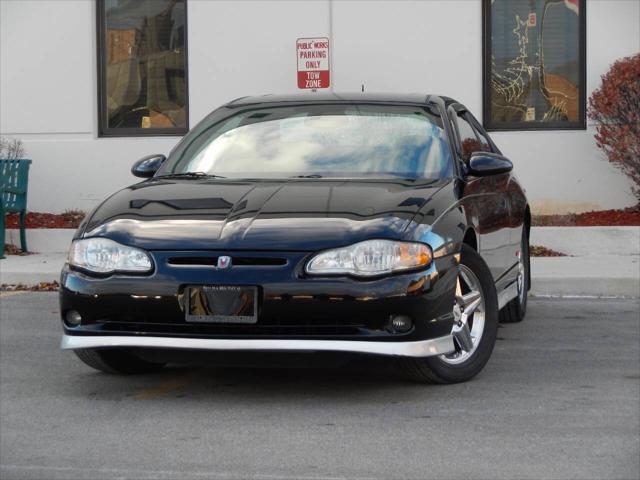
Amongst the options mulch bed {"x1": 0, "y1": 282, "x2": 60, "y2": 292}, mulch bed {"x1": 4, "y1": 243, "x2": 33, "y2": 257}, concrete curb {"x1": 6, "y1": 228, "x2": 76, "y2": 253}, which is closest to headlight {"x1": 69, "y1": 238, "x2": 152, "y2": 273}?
mulch bed {"x1": 0, "y1": 282, "x2": 60, "y2": 292}

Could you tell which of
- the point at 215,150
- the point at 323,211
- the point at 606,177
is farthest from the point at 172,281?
the point at 606,177

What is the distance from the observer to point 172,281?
21.0 feet

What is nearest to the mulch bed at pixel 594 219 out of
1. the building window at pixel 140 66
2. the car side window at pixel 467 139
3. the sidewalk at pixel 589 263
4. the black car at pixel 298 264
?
the sidewalk at pixel 589 263

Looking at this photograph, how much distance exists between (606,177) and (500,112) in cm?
145

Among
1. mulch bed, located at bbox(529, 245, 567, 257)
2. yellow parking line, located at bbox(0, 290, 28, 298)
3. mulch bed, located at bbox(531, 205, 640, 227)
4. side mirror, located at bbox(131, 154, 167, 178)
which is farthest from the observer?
mulch bed, located at bbox(531, 205, 640, 227)

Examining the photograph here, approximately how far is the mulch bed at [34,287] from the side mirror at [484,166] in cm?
537

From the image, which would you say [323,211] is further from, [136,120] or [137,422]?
[136,120]

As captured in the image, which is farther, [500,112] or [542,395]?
[500,112]

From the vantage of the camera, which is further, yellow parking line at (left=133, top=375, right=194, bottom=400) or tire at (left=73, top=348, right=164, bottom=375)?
tire at (left=73, top=348, right=164, bottom=375)

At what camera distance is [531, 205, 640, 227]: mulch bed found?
14.2 meters

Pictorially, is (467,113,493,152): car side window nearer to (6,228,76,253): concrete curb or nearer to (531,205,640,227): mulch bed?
(531,205,640,227): mulch bed

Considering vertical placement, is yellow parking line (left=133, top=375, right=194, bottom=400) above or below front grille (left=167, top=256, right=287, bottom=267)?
below

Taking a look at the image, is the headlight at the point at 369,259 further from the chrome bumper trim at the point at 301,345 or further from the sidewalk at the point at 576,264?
the sidewalk at the point at 576,264

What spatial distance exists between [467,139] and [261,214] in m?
2.17
